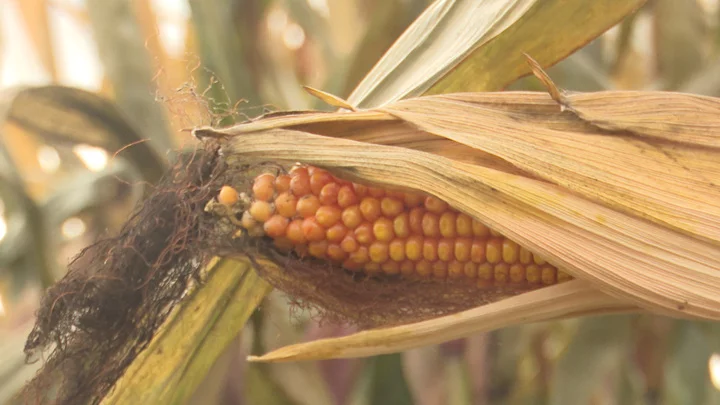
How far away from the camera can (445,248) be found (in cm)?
35

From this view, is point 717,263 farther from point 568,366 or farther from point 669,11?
point 669,11

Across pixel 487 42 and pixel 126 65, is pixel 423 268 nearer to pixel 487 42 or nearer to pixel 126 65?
pixel 487 42

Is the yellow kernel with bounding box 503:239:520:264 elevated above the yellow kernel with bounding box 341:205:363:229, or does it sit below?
below

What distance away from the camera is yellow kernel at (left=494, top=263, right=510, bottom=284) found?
361mm

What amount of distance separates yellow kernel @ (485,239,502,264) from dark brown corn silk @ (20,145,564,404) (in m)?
0.03

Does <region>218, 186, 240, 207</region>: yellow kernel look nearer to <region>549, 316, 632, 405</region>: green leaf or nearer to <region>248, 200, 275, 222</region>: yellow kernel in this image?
<region>248, 200, 275, 222</region>: yellow kernel

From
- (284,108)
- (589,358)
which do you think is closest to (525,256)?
(589,358)

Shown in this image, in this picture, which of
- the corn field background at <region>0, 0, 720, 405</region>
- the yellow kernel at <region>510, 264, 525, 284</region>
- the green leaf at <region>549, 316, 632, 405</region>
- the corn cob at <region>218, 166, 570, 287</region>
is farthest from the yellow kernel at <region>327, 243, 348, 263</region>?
the green leaf at <region>549, 316, 632, 405</region>

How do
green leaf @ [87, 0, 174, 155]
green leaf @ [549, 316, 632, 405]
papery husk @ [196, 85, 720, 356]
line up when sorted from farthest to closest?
green leaf @ [87, 0, 174, 155]
green leaf @ [549, 316, 632, 405]
papery husk @ [196, 85, 720, 356]

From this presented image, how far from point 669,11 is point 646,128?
51 cm

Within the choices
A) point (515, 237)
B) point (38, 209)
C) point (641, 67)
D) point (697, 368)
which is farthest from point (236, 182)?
point (641, 67)

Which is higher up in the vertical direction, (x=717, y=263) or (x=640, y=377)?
(x=717, y=263)

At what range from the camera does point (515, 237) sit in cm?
32

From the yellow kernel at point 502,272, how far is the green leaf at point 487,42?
0.13 m
